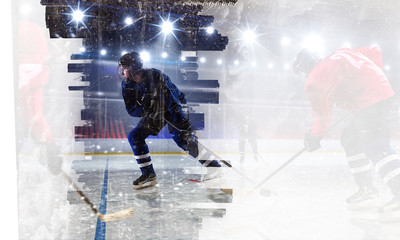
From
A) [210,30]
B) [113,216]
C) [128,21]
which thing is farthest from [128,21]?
[113,216]

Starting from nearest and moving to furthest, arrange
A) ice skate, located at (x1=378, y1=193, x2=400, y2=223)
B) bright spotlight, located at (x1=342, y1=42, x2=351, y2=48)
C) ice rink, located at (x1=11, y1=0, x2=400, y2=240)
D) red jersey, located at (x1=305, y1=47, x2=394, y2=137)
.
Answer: ice rink, located at (x1=11, y1=0, x2=400, y2=240) → ice skate, located at (x1=378, y1=193, x2=400, y2=223) → red jersey, located at (x1=305, y1=47, x2=394, y2=137) → bright spotlight, located at (x1=342, y1=42, x2=351, y2=48)

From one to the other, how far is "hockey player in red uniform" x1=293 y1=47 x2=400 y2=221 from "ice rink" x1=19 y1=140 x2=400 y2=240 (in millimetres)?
111

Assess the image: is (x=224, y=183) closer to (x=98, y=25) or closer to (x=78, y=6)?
(x=98, y=25)

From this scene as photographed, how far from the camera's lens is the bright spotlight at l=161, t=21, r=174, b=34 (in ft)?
8.24

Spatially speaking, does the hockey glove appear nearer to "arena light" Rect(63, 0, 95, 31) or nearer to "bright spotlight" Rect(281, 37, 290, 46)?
"bright spotlight" Rect(281, 37, 290, 46)

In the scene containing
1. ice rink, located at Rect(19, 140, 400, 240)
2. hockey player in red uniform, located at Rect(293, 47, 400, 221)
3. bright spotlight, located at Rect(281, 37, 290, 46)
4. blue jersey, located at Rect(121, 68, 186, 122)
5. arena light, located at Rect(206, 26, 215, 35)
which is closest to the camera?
ice rink, located at Rect(19, 140, 400, 240)

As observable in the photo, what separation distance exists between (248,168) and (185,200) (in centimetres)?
131

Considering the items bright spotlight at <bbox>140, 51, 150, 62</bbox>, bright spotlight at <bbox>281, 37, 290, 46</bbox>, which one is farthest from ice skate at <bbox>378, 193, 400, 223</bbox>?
bright spotlight at <bbox>140, 51, 150, 62</bbox>

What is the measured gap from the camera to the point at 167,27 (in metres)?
2.54

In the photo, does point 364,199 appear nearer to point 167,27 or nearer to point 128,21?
point 167,27

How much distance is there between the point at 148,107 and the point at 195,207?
2.65ft

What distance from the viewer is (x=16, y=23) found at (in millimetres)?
1589

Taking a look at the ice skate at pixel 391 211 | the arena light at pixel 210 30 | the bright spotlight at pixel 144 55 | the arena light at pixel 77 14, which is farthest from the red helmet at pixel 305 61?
the arena light at pixel 77 14

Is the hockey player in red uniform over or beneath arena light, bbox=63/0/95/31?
beneath
